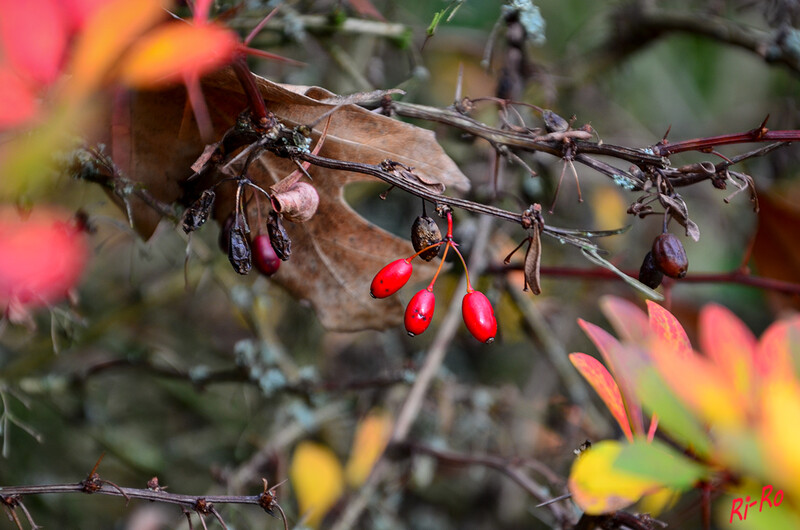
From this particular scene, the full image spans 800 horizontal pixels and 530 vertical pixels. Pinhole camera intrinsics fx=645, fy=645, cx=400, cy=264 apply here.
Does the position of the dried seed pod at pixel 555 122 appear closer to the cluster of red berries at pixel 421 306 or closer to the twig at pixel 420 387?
the cluster of red berries at pixel 421 306

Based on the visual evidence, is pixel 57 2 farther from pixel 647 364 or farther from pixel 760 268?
pixel 760 268

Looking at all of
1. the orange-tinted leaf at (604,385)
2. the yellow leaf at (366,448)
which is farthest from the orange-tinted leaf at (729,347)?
the yellow leaf at (366,448)

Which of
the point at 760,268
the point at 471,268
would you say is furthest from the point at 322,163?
the point at 760,268

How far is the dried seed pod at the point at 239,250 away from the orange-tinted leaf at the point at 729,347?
470mm

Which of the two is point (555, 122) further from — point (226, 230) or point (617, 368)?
point (226, 230)

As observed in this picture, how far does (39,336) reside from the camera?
151cm

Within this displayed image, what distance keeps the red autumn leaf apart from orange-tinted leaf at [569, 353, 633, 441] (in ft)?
1.91

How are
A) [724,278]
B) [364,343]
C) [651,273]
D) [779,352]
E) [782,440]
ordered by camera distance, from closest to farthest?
[782,440] < [779,352] < [651,273] < [724,278] < [364,343]

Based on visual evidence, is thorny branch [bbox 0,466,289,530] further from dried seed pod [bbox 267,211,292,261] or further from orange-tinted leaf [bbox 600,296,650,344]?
orange-tinted leaf [bbox 600,296,650,344]

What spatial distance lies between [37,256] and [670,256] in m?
0.70

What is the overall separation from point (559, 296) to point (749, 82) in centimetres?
171

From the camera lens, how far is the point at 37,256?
0.70 meters

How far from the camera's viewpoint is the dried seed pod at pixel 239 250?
710 mm

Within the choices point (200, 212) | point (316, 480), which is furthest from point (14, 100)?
point (316, 480)
